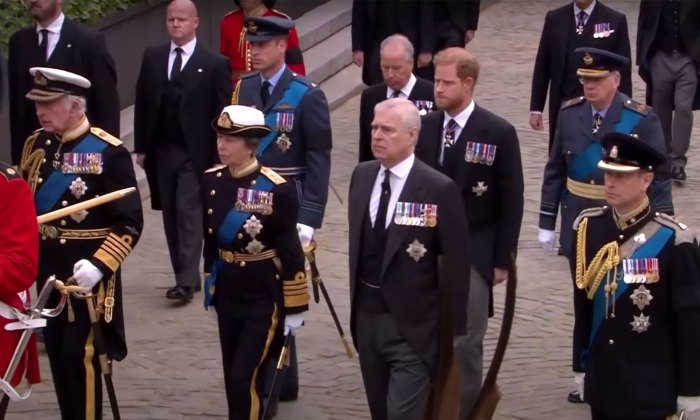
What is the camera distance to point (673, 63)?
44.5 ft

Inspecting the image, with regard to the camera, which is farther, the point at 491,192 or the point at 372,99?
the point at 372,99

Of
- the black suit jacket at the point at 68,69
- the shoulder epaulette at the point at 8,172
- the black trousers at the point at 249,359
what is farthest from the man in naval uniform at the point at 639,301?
the black suit jacket at the point at 68,69

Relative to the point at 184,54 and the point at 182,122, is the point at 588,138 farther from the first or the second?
the point at 184,54

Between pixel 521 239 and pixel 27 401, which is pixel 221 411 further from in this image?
pixel 521 239

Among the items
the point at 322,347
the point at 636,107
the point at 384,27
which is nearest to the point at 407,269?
the point at 636,107

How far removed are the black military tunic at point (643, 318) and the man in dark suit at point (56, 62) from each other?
434 cm

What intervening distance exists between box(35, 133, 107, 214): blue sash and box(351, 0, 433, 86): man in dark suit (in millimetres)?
5914

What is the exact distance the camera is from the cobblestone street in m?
8.88

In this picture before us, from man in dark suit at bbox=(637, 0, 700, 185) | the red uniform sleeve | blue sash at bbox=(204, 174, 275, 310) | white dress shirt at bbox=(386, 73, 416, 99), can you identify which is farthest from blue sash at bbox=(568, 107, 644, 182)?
man in dark suit at bbox=(637, 0, 700, 185)

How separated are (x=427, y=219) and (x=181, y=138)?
12.6ft

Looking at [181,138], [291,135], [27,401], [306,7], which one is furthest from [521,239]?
[306,7]

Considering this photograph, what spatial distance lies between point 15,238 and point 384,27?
25.1 ft

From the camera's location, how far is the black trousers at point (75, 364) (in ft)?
25.6

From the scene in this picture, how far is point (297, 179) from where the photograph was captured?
905 cm
